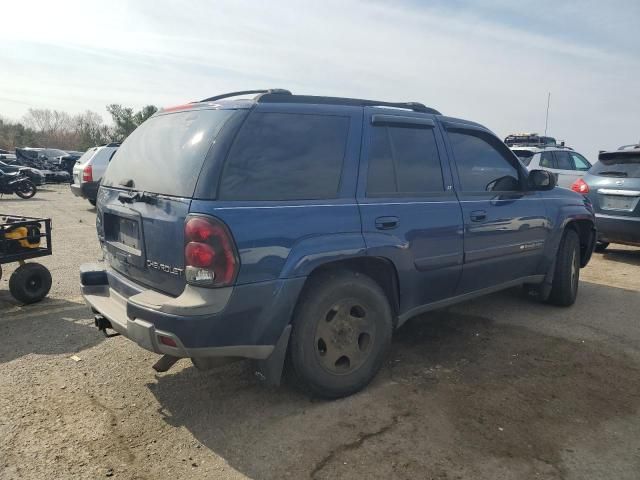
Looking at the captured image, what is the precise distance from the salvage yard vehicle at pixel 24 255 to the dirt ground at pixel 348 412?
435 mm

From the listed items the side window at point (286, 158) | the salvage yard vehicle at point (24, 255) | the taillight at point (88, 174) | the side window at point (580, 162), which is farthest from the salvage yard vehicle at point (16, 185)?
the side window at point (286, 158)

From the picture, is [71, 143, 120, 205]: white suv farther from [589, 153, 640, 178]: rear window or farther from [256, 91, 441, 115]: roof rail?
[589, 153, 640, 178]: rear window

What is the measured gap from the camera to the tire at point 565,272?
17.3ft

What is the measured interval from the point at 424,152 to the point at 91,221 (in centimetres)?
980

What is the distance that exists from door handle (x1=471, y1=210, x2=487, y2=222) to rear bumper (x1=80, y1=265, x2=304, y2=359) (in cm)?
180

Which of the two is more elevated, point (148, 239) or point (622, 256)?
point (148, 239)

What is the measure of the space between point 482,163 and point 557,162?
811cm

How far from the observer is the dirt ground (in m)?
2.68

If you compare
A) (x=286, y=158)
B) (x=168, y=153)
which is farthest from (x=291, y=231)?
(x=168, y=153)

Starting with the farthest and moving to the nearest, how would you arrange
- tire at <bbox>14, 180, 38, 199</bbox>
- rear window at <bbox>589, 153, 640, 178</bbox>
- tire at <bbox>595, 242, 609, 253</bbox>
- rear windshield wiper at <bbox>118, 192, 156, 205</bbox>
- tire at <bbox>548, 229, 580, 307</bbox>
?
tire at <bbox>14, 180, 38, 199</bbox> → tire at <bbox>595, 242, 609, 253</bbox> → rear window at <bbox>589, 153, 640, 178</bbox> → tire at <bbox>548, 229, 580, 307</bbox> → rear windshield wiper at <bbox>118, 192, 156, 205</bbox>

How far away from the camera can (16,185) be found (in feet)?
56.4

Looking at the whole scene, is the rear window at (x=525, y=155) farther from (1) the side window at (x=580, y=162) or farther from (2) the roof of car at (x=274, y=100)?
(2) the roof of car at (x=274, y=100)

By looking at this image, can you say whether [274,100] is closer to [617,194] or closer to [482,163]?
[482,163]

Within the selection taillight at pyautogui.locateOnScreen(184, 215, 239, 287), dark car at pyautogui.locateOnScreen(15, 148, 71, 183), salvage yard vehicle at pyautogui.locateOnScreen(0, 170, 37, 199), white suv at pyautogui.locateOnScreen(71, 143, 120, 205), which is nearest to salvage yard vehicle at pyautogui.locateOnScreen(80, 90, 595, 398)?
taillight at pyautogui.locateOnScreen(184, 215, 239, 287)
